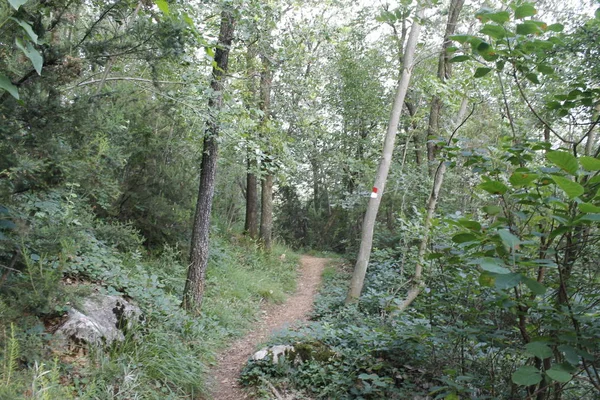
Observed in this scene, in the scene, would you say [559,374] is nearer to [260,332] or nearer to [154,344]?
[154,344]

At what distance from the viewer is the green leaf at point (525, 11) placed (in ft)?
4.87

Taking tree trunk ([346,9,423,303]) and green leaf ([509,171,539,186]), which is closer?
green leaf ([509,171,539,186])

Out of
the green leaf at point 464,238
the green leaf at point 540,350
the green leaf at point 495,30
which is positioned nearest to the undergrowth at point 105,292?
the green leaf at point 464,238

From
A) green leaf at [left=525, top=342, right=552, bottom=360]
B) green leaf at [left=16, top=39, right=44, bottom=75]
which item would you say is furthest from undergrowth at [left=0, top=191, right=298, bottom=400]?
green leaf at [left=525, top=342, right=552, bottom=360]

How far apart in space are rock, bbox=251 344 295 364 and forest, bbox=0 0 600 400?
7 centimetres

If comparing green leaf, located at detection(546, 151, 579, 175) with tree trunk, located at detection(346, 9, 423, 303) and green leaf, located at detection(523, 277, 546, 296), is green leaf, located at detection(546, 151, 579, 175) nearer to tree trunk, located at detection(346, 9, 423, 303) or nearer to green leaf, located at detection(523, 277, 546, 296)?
green leaf, located at detection(523, 277, 546, 296)

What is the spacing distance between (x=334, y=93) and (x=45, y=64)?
536 inches

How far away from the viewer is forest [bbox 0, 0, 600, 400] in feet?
5.97

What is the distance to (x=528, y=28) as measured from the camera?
5.30 ft

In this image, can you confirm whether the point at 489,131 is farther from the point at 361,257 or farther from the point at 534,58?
the point at 534,58

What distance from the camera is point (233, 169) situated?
44.3 feet

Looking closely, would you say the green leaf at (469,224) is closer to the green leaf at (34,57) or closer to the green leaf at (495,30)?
the green leaf at (495,30)

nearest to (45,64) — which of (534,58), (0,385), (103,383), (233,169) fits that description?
(0,385)

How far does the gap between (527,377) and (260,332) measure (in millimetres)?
5965
